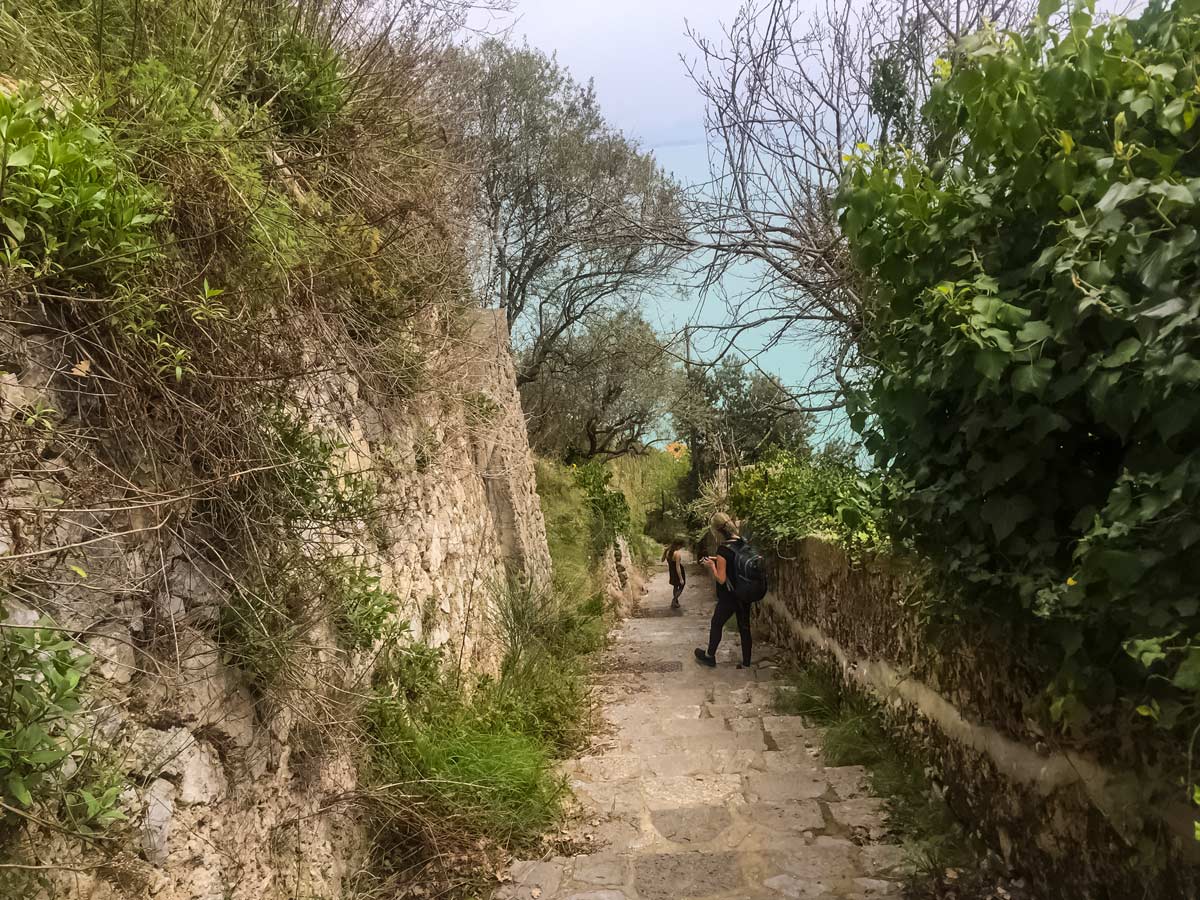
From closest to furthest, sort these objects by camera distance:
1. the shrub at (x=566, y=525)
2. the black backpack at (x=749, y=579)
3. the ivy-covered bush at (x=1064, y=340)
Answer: the ivy-covered bush at (x=1064, y=340) < the black backpack at (x=749, y=579) < the shrub at (x=566, y=525)

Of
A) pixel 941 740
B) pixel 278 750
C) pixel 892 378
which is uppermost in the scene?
pixel 892 378

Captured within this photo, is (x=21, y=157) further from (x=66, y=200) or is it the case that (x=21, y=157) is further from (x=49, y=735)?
(x=49, y=735)

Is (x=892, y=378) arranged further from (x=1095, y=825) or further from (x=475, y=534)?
(x=475, y=534)

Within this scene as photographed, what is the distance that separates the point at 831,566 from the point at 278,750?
181 inches

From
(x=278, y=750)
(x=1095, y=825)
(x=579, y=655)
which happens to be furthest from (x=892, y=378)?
(x=579, y=655)

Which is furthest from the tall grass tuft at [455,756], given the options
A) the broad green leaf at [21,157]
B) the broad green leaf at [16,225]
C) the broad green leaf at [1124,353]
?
the broad green leaf at [1124,353]

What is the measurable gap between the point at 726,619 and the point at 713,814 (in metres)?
3.58

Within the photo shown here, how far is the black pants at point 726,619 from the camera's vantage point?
725 cm

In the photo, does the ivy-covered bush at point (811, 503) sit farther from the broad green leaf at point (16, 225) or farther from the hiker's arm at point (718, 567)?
the broad green leaf at point (16, 225)

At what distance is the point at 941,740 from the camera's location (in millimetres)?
3658

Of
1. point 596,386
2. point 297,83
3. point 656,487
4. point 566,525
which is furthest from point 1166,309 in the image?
point 656,487

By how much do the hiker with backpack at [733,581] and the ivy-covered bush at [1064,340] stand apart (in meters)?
4.30

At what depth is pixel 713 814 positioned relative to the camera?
3840mm

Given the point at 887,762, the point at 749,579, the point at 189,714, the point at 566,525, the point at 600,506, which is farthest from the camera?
the point at 600,506
